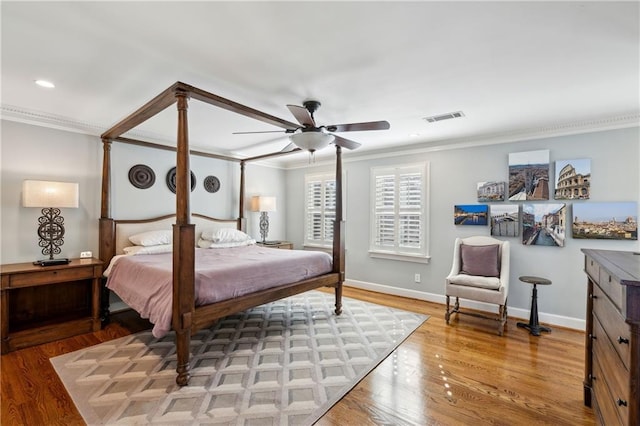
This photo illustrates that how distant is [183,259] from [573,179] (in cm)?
450

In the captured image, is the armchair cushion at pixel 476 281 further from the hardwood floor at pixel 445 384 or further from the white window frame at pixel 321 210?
the white window frame at pixel 321 210

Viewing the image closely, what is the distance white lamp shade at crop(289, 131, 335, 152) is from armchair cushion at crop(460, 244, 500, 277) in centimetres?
258

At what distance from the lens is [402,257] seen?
5.01m

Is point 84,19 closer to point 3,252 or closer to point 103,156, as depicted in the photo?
point 103,156

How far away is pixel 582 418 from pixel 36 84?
5212 millimetres

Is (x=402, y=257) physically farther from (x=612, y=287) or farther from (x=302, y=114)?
(x=612, y=287)

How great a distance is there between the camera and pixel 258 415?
6.79 ft

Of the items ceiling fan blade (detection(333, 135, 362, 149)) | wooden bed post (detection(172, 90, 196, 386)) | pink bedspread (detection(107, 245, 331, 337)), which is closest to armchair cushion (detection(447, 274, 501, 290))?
pink bedspread (detection(107, 245, 331, 337))

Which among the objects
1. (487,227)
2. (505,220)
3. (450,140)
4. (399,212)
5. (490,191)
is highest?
(450,140)

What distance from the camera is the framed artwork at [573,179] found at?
3.58m

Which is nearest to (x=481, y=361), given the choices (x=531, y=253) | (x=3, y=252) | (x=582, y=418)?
(x=582, y=418)

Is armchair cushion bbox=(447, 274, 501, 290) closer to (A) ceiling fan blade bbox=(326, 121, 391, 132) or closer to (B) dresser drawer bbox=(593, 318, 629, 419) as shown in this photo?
(B) dresser drawer bbox=(593, 318, 629, 419)

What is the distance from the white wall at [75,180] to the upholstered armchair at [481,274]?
419 centimetres

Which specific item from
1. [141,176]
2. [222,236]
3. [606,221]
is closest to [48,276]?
[141,176]
